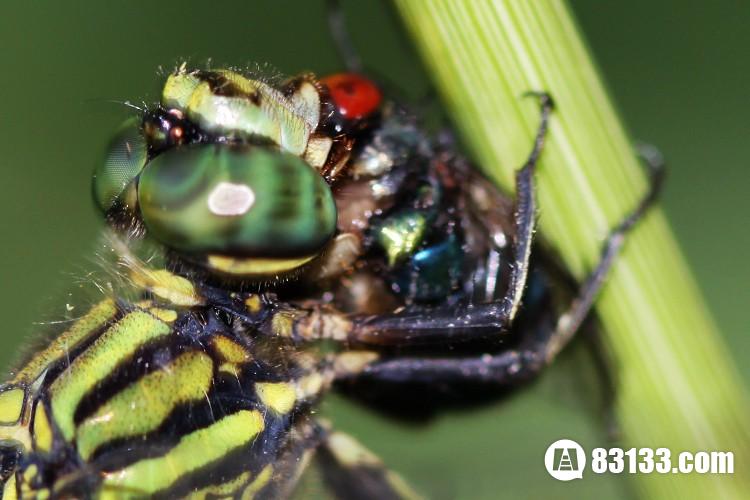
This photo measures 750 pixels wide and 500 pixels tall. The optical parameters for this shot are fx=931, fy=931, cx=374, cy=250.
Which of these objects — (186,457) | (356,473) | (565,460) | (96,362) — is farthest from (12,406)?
(565,460)

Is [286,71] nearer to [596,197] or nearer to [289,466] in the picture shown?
[289,466]

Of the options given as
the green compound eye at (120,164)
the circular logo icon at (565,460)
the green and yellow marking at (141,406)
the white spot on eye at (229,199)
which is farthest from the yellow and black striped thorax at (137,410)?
the circular logo icon at (565,460)

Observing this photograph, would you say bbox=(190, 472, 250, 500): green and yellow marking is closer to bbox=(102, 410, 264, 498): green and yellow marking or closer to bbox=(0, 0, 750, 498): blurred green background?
bbox=(102, 410, 264, 498): green and yellow marking

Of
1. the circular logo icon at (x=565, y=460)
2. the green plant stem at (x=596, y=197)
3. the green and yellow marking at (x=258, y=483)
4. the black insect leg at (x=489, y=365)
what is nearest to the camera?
the green plant stem at (x=596, y=197)

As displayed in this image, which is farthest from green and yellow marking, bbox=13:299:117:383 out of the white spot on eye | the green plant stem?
the green plant stem

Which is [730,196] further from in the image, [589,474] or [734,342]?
[589,474]

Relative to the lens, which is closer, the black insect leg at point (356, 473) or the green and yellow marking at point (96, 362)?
the green and yellow marking at point (96, 362)

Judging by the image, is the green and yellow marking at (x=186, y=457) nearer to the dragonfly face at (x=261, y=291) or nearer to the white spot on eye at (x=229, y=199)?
the dragonfly face at (x=261, y=291)

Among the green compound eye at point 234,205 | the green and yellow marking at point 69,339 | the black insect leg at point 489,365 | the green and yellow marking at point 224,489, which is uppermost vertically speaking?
the green compound eye at point 234,205
